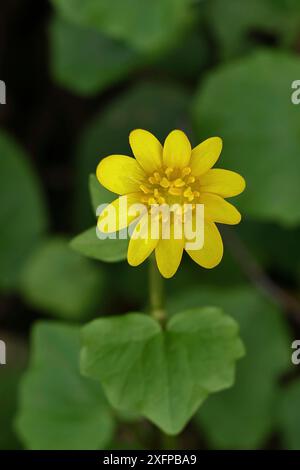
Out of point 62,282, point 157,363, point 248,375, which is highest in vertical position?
point 62,282

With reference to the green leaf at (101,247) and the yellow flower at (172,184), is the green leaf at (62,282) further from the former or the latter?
the yellow flower at (172,184)

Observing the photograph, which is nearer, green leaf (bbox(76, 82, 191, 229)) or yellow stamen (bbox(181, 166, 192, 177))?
yellow stamen (bbox(181, 166, 192, 177))

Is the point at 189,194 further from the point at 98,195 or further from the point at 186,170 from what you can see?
the point at 98,195

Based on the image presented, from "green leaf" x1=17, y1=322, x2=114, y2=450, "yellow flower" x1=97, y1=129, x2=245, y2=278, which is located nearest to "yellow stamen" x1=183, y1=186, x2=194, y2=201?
"yellow flower" x1=97, y1=129, x2=245, y2=278

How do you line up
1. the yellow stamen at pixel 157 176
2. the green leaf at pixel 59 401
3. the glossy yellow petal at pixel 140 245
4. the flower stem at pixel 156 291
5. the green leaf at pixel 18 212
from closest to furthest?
the glossy yellow petal at pixel 140 245
the yellow stamen at pixel 157 176
the flower stem at pixel 156 291
the green leaf at pixel 59 401
the green leaf at pixel 18 212

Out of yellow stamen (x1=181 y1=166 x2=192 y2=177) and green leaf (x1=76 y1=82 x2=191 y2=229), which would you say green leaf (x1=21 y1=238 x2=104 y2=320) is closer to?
green leaf (x1=76 y1=82 x2=191 y2=229)

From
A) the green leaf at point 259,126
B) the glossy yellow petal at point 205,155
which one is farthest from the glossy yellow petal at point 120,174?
the green leaf at point 259,126

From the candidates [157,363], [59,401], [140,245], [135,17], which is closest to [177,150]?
[140,245]
